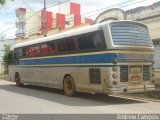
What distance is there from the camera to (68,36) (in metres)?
17.2

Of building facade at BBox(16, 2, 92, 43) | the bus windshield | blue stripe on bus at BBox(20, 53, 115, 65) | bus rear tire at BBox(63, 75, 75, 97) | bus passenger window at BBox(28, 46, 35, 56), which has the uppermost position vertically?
building facade at BBox(16, 2, 92, 43)

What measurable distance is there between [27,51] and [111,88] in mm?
9839

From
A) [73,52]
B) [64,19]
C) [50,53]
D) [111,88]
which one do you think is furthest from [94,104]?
[64,19]

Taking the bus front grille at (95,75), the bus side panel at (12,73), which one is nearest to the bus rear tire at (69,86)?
the bus front grille at (95,75)

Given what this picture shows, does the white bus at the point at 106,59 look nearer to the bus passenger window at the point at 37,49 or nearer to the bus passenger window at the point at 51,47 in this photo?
the bus passenger window at the point at 51,47

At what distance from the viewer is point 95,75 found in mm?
15055

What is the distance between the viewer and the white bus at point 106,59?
14273mm

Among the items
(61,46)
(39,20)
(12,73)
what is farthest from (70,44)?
(39,20)

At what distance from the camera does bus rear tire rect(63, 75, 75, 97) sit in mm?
16875

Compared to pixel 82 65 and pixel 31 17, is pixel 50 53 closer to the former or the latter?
pixel 82 65

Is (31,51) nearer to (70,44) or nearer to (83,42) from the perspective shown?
(70,44)

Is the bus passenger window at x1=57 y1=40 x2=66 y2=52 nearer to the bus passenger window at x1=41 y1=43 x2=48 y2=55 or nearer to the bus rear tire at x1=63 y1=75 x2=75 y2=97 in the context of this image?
the bus rear tire at x1=63 y1=75 x2=75 y2=97

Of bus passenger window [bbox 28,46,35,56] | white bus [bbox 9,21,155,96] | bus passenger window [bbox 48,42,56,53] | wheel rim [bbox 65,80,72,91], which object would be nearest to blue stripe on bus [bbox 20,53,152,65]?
white bus [bbox 9,21,155,96]

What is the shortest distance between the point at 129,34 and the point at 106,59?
1.60 meters
